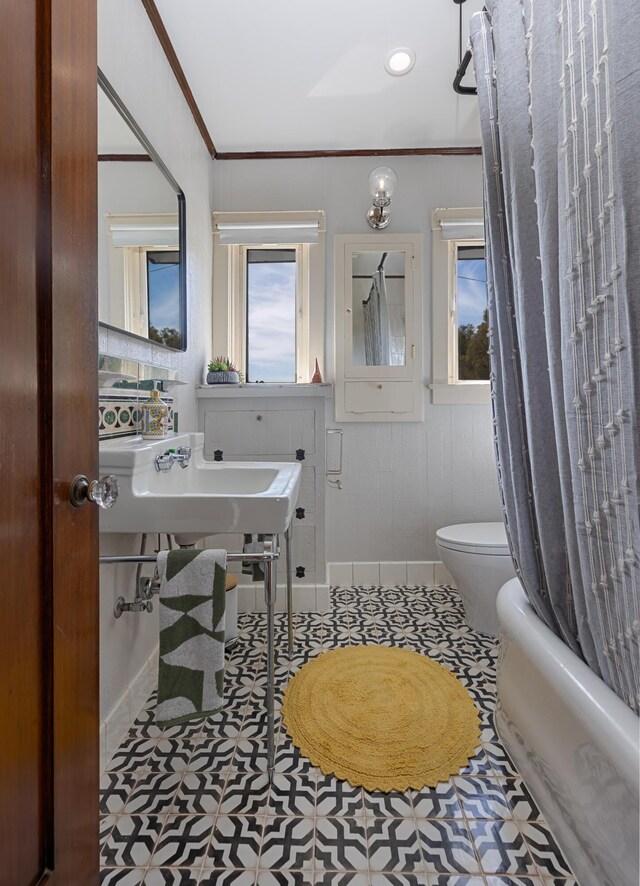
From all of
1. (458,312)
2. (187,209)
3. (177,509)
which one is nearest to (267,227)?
(187,209)

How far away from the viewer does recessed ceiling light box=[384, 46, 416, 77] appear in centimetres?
194

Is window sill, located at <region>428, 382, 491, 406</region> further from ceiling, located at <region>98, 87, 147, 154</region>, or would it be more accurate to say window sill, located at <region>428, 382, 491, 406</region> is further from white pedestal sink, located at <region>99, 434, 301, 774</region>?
ceiling, located at <region>98, 87, 147, 154</region>

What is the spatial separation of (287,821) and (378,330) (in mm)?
2273

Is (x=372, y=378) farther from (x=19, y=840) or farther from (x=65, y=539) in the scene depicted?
(x=19, y=840)

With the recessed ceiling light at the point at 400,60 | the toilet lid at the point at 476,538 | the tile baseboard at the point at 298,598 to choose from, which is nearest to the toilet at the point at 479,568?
the toilet lid at the point at 476,538

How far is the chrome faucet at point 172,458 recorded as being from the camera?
4.92 feet

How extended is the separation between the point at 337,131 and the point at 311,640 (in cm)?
264

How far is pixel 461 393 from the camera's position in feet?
8.79

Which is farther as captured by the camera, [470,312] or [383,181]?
[470,312]

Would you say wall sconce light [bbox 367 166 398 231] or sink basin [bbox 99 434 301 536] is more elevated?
wall sconce light [bbox 367 166 398 231]

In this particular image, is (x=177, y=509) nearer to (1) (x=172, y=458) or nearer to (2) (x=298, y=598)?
(1) (x=172, y=458)

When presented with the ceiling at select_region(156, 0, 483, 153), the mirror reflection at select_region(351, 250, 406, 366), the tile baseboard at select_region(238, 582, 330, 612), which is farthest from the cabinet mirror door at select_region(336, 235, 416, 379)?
the tile baseboard at select_region(238, 582, 330, 612)

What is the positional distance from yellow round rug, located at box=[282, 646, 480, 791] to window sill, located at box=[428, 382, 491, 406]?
4.64ft

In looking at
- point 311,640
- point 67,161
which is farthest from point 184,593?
point 311,640
